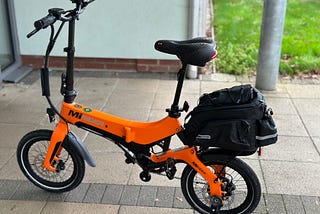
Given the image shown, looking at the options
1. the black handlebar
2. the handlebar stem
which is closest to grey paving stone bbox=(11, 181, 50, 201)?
the handlebar stem

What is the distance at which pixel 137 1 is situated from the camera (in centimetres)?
577

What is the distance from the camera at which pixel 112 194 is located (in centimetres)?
346

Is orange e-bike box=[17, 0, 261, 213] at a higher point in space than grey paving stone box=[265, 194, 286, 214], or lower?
higher

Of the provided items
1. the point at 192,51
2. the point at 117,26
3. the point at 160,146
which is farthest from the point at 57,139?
the point at 117,26

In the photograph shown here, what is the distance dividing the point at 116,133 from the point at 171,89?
8.17ft

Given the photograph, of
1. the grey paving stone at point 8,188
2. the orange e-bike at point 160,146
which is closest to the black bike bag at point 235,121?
the orange e-bike at point 160,146

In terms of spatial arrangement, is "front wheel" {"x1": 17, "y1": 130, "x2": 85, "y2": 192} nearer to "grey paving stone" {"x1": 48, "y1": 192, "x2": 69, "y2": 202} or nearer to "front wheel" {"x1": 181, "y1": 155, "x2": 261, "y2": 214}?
"grey paving stone" {"x1": 48, "y1": 192, "x2": 69, "y2": 202}

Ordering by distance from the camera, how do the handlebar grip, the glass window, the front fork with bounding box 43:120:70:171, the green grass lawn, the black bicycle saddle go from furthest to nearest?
1. the green grass lawn
2. the glass window
3. the front fork with bounding box 43:120:70:171
4. the black bicycle saddle
5. the handlebar grip

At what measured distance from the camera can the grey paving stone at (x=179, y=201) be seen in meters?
3.31

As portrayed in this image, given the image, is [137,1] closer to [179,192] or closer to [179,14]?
[179,14]

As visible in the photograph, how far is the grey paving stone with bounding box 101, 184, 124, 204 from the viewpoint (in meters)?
3.38

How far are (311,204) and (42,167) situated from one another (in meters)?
2.03

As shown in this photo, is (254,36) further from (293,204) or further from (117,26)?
(293,204)

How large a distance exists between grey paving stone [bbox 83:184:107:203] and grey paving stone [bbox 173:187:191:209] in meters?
0.56
